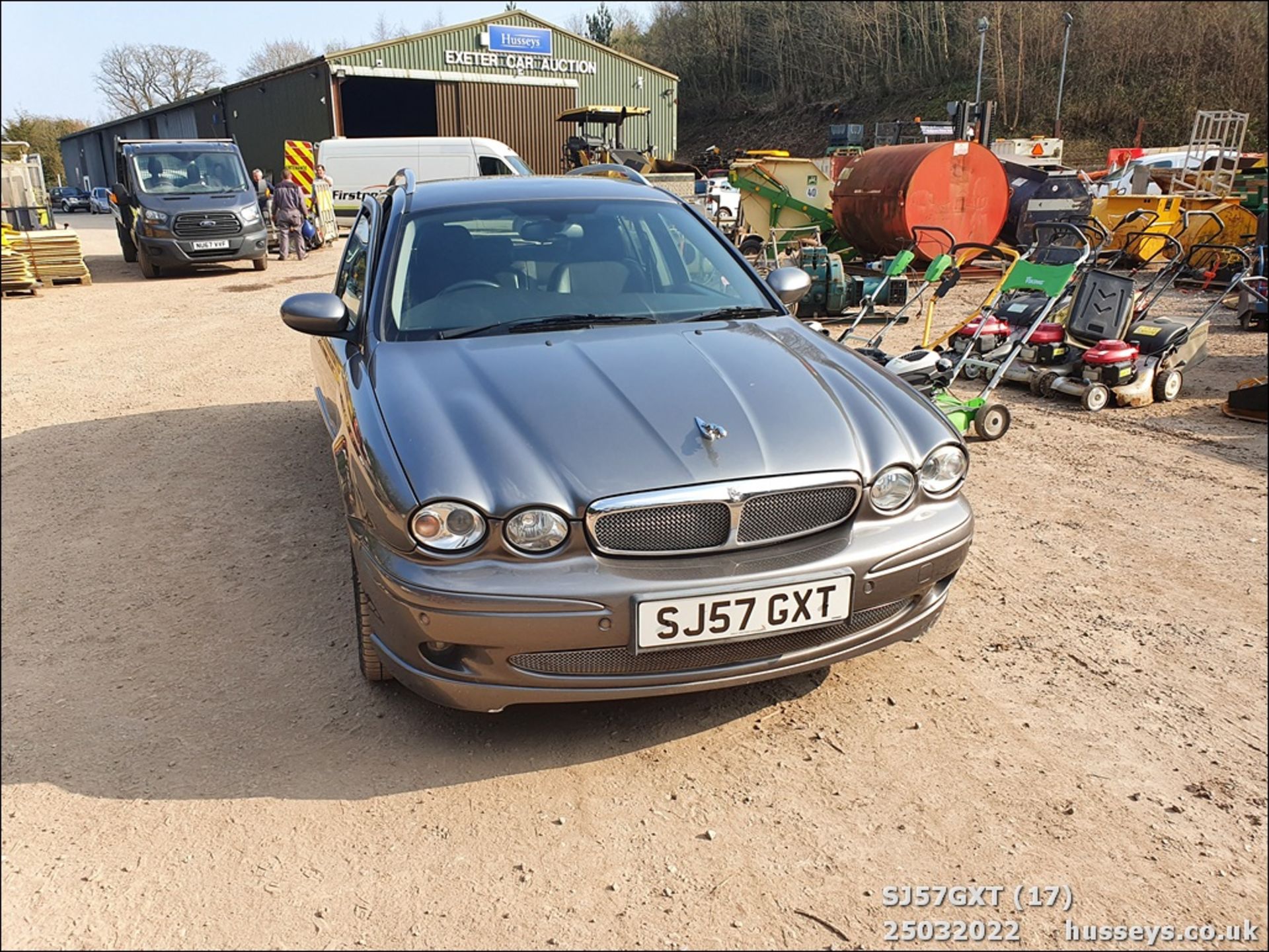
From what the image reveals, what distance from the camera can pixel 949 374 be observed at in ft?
19.7

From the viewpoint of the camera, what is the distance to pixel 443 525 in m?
2.46

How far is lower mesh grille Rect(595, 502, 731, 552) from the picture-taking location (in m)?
2.48

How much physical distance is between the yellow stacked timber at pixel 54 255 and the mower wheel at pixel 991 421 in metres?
13.6

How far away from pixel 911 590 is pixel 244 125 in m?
36.7

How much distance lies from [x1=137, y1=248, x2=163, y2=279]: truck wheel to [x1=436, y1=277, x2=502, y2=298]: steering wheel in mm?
13237

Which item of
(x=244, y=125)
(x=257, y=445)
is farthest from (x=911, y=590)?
(x=244, y=125)

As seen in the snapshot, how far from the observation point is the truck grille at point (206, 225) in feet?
47.1

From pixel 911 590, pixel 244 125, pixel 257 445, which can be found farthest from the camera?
pixel 244 125

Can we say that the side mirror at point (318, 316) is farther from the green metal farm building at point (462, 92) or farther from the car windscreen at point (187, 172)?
the green metal farm building at point (462, 92)

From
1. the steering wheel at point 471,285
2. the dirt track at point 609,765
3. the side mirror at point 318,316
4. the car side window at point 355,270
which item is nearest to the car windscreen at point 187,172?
the car side window at point 355,270

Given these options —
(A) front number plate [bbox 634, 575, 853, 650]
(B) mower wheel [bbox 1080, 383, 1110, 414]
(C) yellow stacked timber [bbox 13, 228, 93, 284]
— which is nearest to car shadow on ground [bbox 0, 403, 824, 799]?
(A) front number plate [bbox 634, 575, 853, 650]

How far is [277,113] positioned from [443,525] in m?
32.6

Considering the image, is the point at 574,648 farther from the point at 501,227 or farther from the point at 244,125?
the point at 244,125

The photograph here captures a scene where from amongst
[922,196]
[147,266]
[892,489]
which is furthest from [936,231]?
[147,266]
